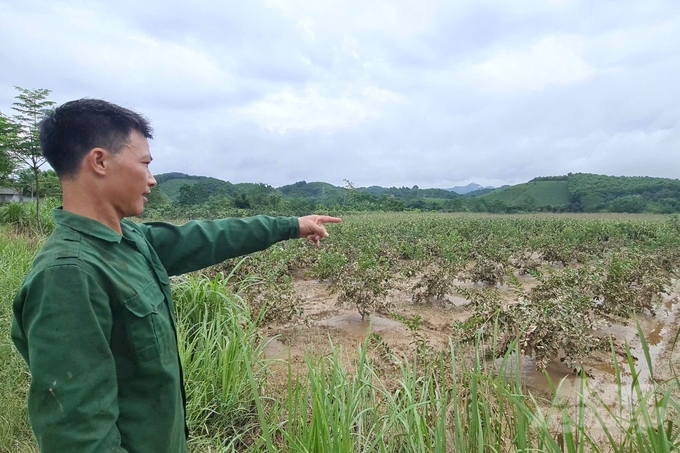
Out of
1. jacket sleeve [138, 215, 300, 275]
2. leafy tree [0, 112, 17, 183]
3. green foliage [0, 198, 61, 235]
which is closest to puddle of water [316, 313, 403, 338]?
jacket sleeve [138, 215, 300, 275]

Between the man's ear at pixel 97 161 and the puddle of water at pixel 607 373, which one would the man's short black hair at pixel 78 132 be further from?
the puddle of water at pixel 607 373

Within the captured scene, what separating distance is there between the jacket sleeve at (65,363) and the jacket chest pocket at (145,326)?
11 cm

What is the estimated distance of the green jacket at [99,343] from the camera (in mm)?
938

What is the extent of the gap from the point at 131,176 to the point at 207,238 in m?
0.54

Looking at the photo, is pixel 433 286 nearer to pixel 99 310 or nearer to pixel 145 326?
pixel 145 326

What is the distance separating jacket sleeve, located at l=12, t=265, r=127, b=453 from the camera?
0.93 metres

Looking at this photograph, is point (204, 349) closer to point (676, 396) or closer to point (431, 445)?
point (431, 445)

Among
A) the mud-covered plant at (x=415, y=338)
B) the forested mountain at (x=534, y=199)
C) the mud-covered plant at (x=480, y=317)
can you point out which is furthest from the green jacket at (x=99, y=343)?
the forested mountain at (x=534, y=199)

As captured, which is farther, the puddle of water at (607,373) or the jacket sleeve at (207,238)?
the puddle of water at (607,373)

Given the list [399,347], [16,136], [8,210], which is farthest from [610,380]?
[8,210]

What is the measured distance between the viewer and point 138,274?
121cm

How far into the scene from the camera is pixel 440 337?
4.27 metres

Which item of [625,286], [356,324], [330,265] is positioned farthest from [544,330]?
[330,265]

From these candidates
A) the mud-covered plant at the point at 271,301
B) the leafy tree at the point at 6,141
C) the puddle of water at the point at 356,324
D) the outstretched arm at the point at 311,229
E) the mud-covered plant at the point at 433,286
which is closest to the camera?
the outstretched arm at the point at 311,229
